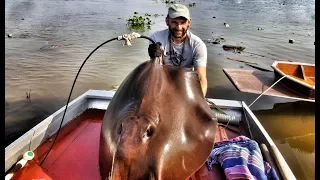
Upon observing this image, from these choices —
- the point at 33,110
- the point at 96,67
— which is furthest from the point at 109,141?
the point at 96,67

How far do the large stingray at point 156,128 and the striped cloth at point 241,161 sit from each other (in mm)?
858

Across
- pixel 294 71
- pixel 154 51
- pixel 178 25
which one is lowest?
pixel 294 71

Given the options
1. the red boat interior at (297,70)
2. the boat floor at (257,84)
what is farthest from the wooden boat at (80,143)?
the red boat interior at (297,70)

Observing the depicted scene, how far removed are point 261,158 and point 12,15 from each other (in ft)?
60.7

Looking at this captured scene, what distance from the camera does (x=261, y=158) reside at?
3096 millimetres

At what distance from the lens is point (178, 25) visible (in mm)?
3645

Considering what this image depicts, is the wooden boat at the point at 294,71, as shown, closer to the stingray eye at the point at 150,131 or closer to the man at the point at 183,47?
the man at the point at 183,47

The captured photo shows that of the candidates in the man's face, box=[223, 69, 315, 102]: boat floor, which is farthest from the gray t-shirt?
box=[223, 69, 315, 102]: boat floor

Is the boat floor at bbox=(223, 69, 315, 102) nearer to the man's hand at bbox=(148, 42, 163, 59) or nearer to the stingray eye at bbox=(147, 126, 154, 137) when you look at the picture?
the man's hand at bbox=(148, 42, 163, 59)

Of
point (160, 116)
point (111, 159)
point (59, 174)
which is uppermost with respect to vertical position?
point (160, 116)

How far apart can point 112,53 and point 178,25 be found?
8399mm

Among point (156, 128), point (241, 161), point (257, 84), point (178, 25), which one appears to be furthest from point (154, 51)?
point (257, 84)

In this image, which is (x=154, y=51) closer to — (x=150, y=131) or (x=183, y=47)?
(x=150, y=131)

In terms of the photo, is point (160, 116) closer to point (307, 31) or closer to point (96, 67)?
point (96, 67)
